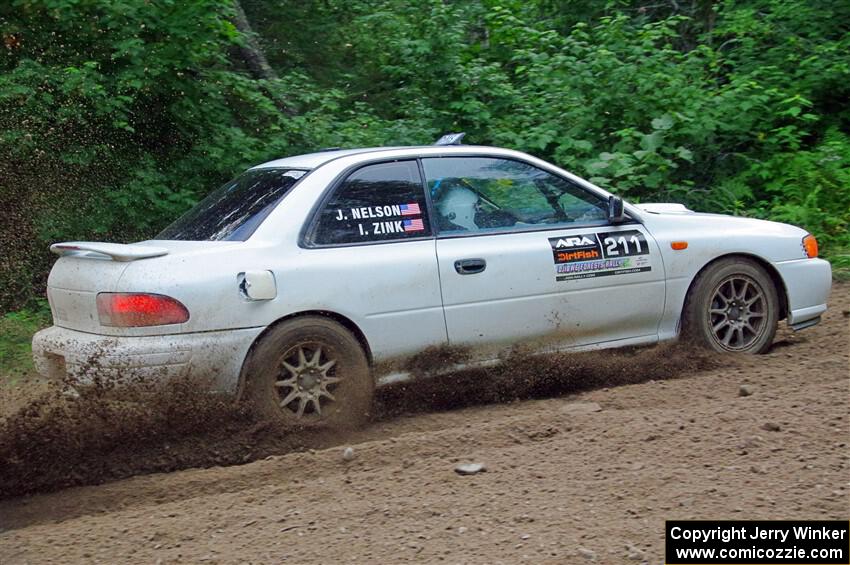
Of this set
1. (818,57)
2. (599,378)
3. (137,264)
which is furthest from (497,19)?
(137,264)

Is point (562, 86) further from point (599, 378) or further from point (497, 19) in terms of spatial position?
point (599, 378)

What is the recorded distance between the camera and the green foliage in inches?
356

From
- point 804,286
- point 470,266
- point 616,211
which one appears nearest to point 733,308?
point 804,286

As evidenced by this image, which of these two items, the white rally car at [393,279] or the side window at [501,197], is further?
the side window at [501,197]

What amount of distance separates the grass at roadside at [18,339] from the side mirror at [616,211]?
405 centimetres

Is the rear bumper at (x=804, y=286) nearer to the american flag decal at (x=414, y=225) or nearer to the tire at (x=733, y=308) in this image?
the tire at (x=733, y=308)

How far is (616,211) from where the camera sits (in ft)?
20.6

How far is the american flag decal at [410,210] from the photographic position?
583 cm

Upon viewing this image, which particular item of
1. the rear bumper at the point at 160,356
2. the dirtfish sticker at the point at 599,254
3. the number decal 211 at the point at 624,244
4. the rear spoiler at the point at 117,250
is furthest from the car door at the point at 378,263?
the number decal 211 at the point at 624,244

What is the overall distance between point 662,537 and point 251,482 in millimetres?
2005

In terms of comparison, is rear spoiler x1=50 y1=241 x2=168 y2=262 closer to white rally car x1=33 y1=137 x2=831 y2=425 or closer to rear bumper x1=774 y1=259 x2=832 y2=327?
white rally car x1=33 y1=137 x2=831 y2=425

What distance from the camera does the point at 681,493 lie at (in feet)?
13.1

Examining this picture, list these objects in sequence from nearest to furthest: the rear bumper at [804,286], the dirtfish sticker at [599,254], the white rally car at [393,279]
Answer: the white rally car at [393,279]
the dirtfish sticker at [599,254]
the rear bumper at [804,286]

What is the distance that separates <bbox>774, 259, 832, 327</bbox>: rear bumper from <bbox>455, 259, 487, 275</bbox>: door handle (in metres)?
2.24
